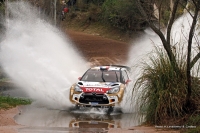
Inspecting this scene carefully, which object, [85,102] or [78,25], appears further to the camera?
[78,25]

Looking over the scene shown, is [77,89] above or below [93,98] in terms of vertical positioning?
above

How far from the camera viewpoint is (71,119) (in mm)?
13469

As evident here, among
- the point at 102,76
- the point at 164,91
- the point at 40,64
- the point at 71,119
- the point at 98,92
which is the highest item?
the point at 40,64

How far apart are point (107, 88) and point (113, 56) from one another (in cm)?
2162

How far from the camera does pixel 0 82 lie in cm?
2456

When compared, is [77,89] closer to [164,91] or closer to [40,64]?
[164,91]

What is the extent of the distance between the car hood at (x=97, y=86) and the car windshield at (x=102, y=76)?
0.62 metres

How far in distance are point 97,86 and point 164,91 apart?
176 inches

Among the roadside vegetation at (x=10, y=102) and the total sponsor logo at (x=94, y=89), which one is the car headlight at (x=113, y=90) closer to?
the total sponsor logo at (x=94, y=89)

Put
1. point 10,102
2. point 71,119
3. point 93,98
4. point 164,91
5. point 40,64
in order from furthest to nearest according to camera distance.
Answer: point 40,64 < point 10,102 < point 93,98 < point 71,119 < point 164,91

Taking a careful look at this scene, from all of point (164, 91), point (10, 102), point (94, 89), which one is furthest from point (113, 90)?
point (164, 91)

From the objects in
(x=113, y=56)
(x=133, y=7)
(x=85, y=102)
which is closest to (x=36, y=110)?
(x=85, y=102)

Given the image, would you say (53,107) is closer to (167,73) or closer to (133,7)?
(167,73)

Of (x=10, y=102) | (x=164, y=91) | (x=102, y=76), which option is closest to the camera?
(x=164, y=91)
